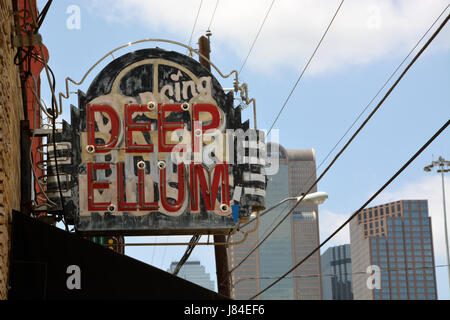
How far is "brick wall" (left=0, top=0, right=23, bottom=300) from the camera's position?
9723 millimetres

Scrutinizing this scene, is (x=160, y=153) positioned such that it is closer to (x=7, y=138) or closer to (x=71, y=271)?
(x=71, y=271)

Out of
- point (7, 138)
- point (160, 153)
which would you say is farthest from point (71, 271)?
point (160, 153)

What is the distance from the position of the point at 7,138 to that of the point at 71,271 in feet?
5.87

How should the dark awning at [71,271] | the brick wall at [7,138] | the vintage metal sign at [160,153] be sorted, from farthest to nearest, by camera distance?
A: the vintage metal sign at [160,153] → the dark awning at [71,271] → the brick wall at [7,138]

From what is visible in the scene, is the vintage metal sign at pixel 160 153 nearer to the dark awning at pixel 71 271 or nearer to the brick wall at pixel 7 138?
the brick wall at pixel 7 138

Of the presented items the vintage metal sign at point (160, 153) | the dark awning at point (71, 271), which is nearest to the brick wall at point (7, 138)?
the dark awning at point (71, 271)

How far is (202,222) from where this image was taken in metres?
A: 13.6

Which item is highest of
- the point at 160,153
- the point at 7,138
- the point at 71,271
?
the point at 160,153

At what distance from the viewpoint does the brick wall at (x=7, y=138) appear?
383 inches

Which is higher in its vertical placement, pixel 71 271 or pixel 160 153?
pixel 160 153

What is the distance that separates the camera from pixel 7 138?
33.6 feet

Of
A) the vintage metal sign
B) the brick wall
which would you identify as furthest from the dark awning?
the vintage metal sign

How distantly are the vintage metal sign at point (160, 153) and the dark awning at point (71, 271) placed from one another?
2500 millimetres

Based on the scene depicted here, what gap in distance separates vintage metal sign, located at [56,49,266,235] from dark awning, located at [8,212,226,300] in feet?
8.20
